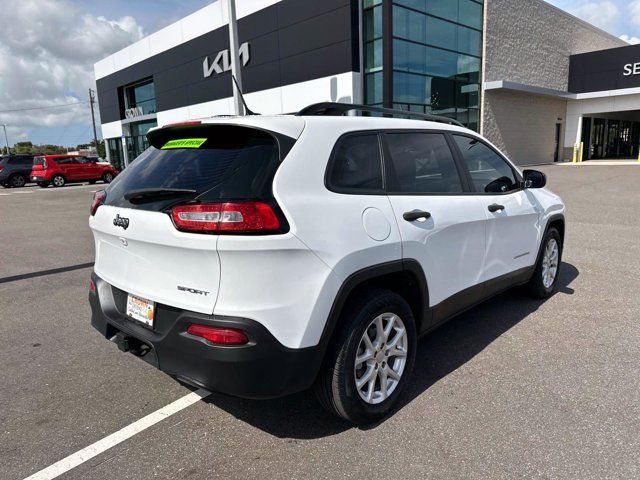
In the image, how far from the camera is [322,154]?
8.24ft

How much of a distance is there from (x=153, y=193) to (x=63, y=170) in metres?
26.5

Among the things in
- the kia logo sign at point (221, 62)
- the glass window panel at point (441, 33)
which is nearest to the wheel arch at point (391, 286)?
the glass window panel at point (441, 33)

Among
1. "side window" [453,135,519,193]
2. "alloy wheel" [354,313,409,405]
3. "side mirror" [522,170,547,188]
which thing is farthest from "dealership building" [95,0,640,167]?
"alloy wheel" [354,313,409,405]

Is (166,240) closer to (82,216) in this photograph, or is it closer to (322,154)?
(322,154)

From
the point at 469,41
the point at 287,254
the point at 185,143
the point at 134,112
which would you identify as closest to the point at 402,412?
the point at 287,254

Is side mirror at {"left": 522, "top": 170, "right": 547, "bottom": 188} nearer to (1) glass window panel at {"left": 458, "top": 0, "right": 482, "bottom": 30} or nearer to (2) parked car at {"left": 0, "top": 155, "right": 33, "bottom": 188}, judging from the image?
(1) glass window panel at {"left": 458, "top": 0, "right": 482, "bottom": 30}

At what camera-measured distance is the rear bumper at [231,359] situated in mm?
2197

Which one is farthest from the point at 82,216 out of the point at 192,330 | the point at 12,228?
the point at 192,330

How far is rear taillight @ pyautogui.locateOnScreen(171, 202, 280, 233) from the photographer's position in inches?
85.3

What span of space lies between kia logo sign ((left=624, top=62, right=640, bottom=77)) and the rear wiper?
112ft

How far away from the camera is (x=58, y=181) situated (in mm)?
25438

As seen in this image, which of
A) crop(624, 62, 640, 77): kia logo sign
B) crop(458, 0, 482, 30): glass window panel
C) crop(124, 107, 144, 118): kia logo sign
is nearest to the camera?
crop(458, 0, 482, 30): glass window panel

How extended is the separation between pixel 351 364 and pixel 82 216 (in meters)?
11.8

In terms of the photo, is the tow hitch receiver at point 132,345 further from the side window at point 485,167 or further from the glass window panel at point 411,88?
the glass window panel at point 411,88
